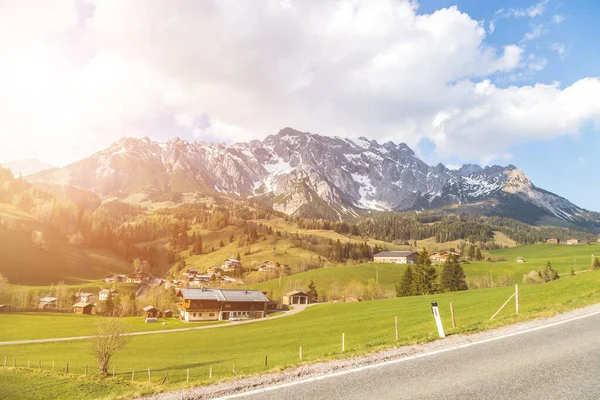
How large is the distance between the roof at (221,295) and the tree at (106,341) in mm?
70920

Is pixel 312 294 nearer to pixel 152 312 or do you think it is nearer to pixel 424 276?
pixel 424 276

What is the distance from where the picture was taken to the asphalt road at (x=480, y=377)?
31.6 ft

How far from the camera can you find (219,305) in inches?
4754

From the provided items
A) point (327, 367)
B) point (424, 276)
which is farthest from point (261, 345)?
point (424, 276)

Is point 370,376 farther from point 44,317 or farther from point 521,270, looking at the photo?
point 521,270

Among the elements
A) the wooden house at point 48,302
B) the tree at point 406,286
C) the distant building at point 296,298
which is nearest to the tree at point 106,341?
the tree at point 406,286

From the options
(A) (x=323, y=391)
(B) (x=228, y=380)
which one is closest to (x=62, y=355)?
(B) (x=228, y=380)

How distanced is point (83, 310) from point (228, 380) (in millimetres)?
146799

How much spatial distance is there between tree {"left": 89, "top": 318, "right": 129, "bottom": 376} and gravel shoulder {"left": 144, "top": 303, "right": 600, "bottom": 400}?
3918cm

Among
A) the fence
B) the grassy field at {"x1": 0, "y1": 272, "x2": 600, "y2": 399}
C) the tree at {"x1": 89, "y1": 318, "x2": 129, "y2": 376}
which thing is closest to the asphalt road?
the grassy field at {"x1": 0, "y1": 272, "x2": 600, "y2": 399}

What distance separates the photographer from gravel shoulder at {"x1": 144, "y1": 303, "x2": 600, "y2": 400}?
10461 millimetres

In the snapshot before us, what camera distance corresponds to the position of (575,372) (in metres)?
10.8

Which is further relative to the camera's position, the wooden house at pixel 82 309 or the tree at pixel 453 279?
the wooden house at pixel 82 309

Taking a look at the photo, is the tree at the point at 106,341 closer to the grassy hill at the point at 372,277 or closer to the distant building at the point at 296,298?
the distant building at the point at 296,298
